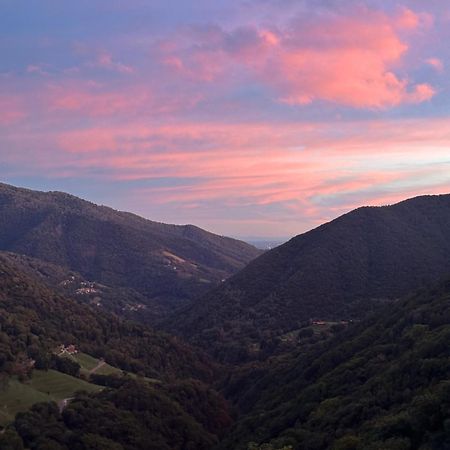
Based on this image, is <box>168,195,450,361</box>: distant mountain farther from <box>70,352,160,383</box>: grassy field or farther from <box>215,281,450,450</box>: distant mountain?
<box>215,281,450,450</box>: distant mountain

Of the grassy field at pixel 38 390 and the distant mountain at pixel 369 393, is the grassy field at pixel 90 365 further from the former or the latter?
the distant mountain at pixel 369 393

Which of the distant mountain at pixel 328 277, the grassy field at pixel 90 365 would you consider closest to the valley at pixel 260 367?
the grassy field at pixel 90 365

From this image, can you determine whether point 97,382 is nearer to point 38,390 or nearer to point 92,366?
point 92,366

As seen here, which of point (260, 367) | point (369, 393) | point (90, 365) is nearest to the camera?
point (369, 393)

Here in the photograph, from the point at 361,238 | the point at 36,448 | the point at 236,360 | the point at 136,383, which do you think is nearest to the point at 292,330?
the point at 236,360

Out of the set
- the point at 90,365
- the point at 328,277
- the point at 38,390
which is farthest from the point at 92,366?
the point at 328,277

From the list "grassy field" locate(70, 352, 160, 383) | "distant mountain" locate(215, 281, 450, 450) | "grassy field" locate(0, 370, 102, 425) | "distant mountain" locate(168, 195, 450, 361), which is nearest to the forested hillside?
"grassy field" locate(0, 370, 102, 425)
